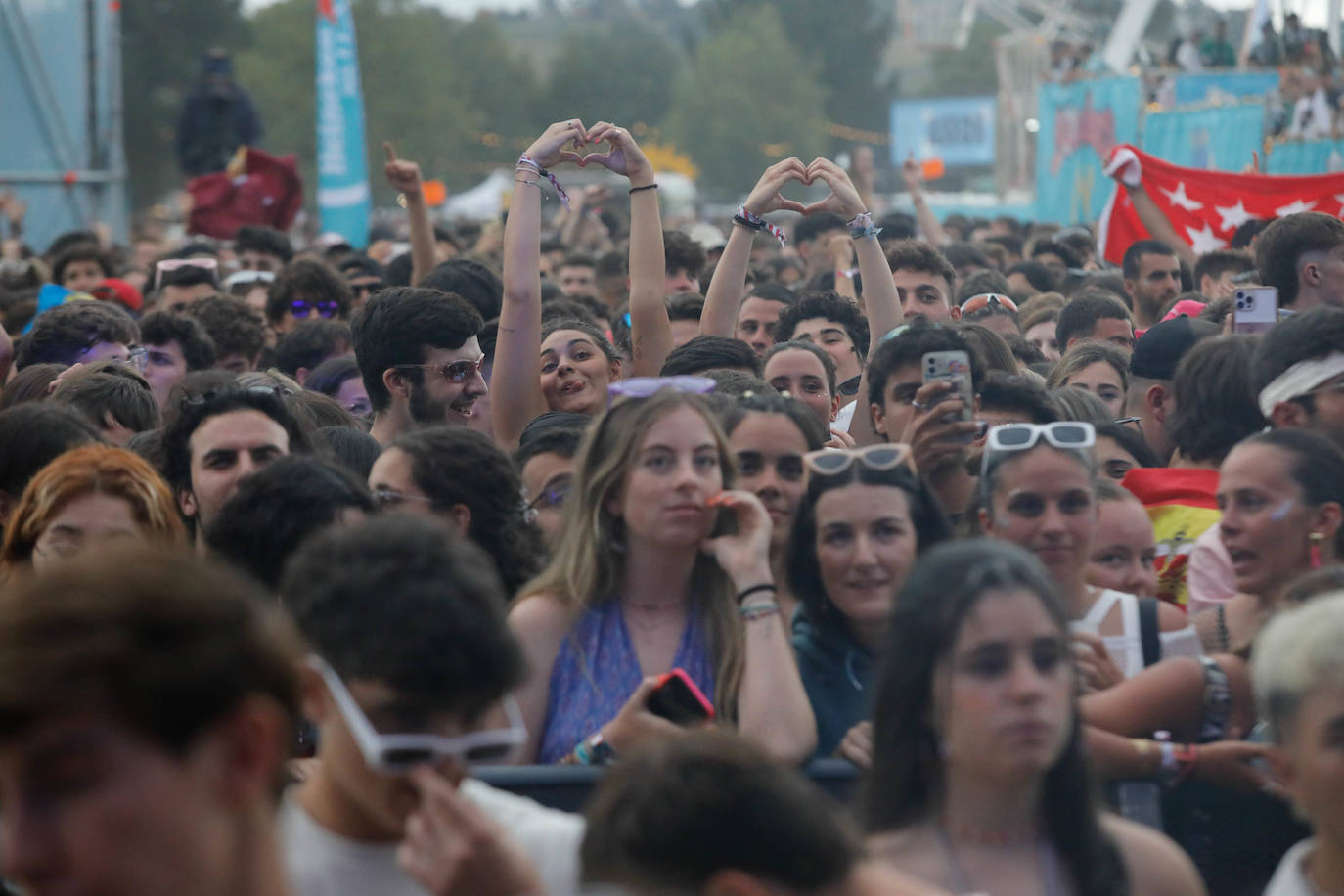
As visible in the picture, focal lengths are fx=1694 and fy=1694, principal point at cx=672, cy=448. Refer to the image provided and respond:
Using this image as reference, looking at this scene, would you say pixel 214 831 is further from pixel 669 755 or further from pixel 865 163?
pixel 865 163

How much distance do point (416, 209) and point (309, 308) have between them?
2.61 ft

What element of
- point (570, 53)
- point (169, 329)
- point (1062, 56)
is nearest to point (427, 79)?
point (570, 53)

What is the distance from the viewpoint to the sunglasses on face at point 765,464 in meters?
4.59

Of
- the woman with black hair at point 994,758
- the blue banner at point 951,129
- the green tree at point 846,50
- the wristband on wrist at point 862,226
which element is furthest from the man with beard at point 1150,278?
the green tree at point 846,50

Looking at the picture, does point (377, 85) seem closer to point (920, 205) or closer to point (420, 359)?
point (920, 205)

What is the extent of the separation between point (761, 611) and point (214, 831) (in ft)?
6.66

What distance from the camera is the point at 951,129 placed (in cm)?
6806

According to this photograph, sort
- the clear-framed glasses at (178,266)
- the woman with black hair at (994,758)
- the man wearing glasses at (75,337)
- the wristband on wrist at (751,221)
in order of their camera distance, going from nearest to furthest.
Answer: the woman with black hair at (994,758) < the wristband on wrist at (751,221) < the man wearing glasses at (75,337) < the clear-framed glasses at (178,266)

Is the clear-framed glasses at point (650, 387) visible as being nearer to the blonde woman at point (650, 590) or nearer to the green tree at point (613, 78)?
the blonde woman at point (650, 590)

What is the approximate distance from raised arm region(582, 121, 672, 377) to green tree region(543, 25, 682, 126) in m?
74.7

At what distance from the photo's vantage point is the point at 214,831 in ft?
6.24

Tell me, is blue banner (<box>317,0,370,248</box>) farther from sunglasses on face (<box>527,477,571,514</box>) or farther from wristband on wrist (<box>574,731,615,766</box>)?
wristband on wrist (<box>574,731,615,766</box>)

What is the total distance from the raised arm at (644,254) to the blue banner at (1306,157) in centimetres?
947

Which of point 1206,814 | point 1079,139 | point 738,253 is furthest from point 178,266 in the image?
point 1079,139
